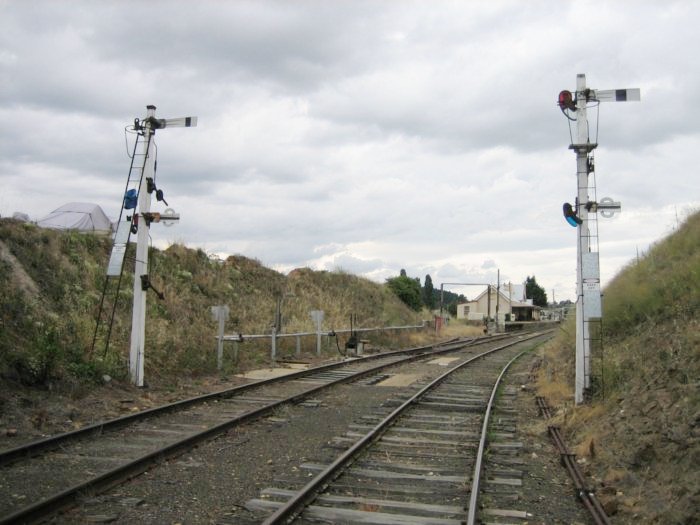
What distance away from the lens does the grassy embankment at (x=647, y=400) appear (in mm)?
5711

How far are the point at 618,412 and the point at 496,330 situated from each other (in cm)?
5281

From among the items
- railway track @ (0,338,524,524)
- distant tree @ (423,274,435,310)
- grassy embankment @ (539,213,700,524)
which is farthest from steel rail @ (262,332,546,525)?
distant tree @ (423,274,435,310)

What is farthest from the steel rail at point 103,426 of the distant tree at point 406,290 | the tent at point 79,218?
the distant tree at point 406,290

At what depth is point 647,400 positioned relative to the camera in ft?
24.8

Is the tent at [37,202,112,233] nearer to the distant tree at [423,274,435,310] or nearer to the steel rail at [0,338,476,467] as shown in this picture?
the steel rail at [0,338,476,467]

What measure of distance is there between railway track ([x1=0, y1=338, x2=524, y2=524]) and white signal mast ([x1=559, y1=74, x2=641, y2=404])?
528 cm

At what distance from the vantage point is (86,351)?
473 inches

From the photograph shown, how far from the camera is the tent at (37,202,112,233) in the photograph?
2281 centimetres

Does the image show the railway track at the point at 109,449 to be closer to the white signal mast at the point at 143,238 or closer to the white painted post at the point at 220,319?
the white signal mast at the point at 143,238

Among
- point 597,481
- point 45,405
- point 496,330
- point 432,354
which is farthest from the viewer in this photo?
point 496,330

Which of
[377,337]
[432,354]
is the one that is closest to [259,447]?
[432,354]

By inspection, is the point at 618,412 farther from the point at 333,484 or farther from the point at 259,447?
the point at 259,447

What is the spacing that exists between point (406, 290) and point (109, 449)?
162ft

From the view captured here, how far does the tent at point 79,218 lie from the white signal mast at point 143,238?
1105 centimetres
